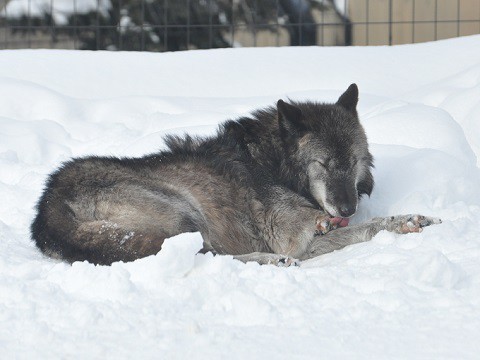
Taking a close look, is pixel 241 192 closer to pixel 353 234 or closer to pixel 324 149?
pixel 324 149

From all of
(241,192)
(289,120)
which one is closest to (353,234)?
(241,192)

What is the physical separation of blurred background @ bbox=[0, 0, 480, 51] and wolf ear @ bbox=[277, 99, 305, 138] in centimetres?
1115

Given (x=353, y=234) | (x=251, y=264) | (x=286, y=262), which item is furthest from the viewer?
(x=353, y=234)

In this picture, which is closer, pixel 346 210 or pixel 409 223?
pixel 409 223

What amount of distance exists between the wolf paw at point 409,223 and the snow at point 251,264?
1.14 ft

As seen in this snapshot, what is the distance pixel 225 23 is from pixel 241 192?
11812 millimetres

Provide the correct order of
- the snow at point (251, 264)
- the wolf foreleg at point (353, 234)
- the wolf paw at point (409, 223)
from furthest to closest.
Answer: the wolf foreleg at point (353, 234) < the wolf paw at point (409, 223) < the snow at point (251, 264)

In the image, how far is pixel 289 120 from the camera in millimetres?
6547

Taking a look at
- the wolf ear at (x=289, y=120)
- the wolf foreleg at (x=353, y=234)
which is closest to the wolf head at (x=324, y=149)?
the wolf ear at (x=289, y=120)

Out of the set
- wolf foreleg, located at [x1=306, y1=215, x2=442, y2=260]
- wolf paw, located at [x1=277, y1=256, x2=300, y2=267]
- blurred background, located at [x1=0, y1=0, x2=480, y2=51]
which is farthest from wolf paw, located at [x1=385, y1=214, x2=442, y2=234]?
blurred background, located at [x1=0, y1=0, x2=480, y2=51]

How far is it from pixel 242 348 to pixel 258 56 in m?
9.23

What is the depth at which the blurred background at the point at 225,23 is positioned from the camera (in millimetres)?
Answer: 17469

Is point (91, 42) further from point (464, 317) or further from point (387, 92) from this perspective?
point (464, 317)

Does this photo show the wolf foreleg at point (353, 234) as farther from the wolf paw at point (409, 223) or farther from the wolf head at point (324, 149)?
the wolf head at point (324, 149)
